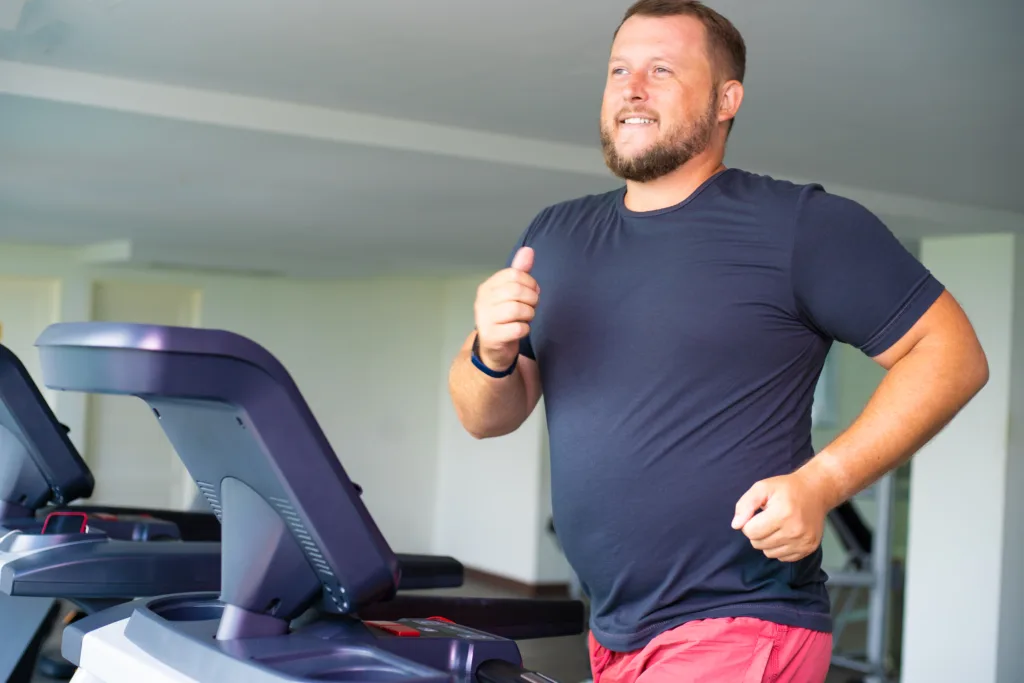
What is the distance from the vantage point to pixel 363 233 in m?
6.13

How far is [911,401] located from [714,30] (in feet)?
1.73

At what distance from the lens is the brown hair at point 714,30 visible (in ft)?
4.39

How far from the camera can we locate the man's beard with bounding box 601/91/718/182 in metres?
1.28

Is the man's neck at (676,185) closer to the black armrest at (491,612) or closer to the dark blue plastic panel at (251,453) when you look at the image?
the dark blue plastic panel at (251,453)

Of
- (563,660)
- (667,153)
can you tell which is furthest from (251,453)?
(563,660)

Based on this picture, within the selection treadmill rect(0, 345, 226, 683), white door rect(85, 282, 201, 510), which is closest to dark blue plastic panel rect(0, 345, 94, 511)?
treadmill rect(0, 345, 226, 683)

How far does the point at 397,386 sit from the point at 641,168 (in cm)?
791

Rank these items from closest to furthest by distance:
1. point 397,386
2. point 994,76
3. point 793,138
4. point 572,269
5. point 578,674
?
point 572,269, point 994,76, point 793,138, point 578,674, point 397,386

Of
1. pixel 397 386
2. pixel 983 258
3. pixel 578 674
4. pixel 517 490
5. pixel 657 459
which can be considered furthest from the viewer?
pixel 397 386

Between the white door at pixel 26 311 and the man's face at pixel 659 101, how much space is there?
7064mm

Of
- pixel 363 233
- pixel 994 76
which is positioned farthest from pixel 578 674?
pixel 994 76

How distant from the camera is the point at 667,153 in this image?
1278 millimetres

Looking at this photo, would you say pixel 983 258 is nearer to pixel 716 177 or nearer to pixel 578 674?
pixel 578 674

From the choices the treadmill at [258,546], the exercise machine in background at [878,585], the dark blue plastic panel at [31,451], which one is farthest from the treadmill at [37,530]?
the exercise machine in background at [878,585]
